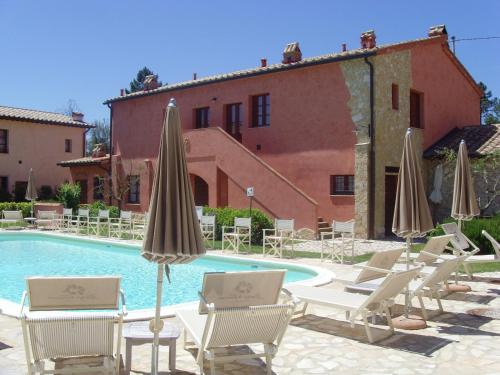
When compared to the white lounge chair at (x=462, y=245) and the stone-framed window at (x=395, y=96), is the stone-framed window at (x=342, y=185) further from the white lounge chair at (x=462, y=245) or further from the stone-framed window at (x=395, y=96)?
the white lounge chair at (x=462, y=245)

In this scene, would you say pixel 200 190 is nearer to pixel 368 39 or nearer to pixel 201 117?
pixel 201 117

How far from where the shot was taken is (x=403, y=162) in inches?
276

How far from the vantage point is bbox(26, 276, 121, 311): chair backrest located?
415 centimetres

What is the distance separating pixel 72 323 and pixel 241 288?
1442 mm

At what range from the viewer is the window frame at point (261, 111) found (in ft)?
63.3

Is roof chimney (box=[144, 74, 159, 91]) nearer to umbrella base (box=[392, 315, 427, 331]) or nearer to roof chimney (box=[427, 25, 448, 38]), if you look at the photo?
roof chimney (box=[427, 25, 448, 38])

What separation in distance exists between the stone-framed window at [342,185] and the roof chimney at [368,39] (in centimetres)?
Answer: 428

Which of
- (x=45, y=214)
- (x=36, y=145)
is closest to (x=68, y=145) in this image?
(x=36, y=145)

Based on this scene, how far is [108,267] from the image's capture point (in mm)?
12547

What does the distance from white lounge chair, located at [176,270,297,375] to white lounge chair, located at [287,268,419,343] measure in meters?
1.06

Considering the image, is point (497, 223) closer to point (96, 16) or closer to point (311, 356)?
point (311, 356)

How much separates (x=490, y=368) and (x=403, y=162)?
3181 mm

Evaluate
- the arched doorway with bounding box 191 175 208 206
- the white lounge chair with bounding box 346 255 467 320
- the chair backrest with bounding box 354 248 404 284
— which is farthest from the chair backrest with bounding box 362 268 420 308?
the arched doorway with bounding box 191 175 208 206

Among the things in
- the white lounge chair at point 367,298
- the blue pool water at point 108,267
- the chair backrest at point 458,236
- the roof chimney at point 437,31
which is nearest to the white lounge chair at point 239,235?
the blue pool water at point 108,267
